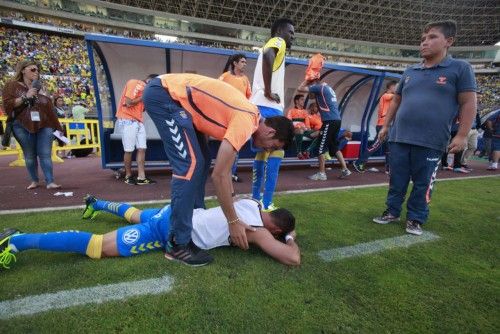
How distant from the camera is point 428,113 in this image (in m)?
3.15

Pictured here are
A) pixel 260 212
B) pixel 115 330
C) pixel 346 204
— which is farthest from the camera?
pixel 346 204

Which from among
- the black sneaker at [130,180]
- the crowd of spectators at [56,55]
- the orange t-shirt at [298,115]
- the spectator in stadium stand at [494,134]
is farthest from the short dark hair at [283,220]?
the crowd of spectators at [56,55]

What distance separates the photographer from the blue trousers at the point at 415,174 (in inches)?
127

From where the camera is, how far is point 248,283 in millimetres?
2090

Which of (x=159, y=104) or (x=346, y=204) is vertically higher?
(x=159, y=104)

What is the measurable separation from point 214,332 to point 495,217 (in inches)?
168

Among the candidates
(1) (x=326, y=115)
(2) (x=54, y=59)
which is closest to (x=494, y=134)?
(1) (x=326, y=115)

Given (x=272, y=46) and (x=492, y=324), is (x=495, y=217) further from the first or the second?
(x=272, y=46)

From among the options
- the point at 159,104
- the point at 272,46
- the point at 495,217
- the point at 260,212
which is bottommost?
the point at 495,217

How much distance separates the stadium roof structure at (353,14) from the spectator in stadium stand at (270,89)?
3772 centimetres

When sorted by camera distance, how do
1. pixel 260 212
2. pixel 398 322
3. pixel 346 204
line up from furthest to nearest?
pixel 346 204 → pixel 260 212 → pixel 398 322

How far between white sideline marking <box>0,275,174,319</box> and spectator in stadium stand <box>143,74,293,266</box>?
0.36 metres

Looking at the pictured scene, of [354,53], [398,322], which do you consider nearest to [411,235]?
[398,322]

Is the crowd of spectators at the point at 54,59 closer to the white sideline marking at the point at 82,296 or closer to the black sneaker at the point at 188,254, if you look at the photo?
the black sneaker at the point at 188,254
